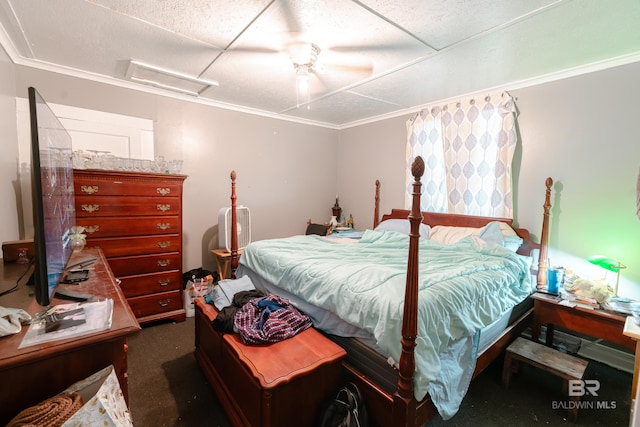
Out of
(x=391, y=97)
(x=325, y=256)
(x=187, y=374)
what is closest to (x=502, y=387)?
(x=325, y=256)

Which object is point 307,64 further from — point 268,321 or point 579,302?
point 579,302

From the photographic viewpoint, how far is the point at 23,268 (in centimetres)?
167

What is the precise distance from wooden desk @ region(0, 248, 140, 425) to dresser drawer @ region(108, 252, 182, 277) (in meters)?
1.49

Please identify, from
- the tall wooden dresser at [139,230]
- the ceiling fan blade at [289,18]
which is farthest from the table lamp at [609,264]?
the tall wooden dresser at [139,230]

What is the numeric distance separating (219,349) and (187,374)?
54 cm

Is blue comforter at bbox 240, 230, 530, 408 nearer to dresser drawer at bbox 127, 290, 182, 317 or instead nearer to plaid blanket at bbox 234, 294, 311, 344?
plaid blanket at bbox 234, 294, 311, 344

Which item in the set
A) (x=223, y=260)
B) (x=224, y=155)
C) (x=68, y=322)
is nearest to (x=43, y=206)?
(x=68, y=322)

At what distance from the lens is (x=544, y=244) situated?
255cm

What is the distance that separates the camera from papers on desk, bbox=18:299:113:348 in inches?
37.6

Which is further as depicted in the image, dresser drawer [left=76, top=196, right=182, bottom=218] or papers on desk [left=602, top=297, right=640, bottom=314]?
dresser drawer [left=76, top=196, right=182, bottom=218]

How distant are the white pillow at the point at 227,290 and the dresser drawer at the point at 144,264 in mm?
962

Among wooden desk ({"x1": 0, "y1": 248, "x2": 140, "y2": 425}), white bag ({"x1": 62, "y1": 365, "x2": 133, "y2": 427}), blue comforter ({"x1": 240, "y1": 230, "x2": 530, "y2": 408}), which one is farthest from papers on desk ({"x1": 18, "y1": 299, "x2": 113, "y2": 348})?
blue comforter ({"x1": 240, "y1": 230, "x2": 530, "y2": 408})

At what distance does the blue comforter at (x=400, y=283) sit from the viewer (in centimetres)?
141

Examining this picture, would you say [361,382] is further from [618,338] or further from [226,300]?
[618,338]
